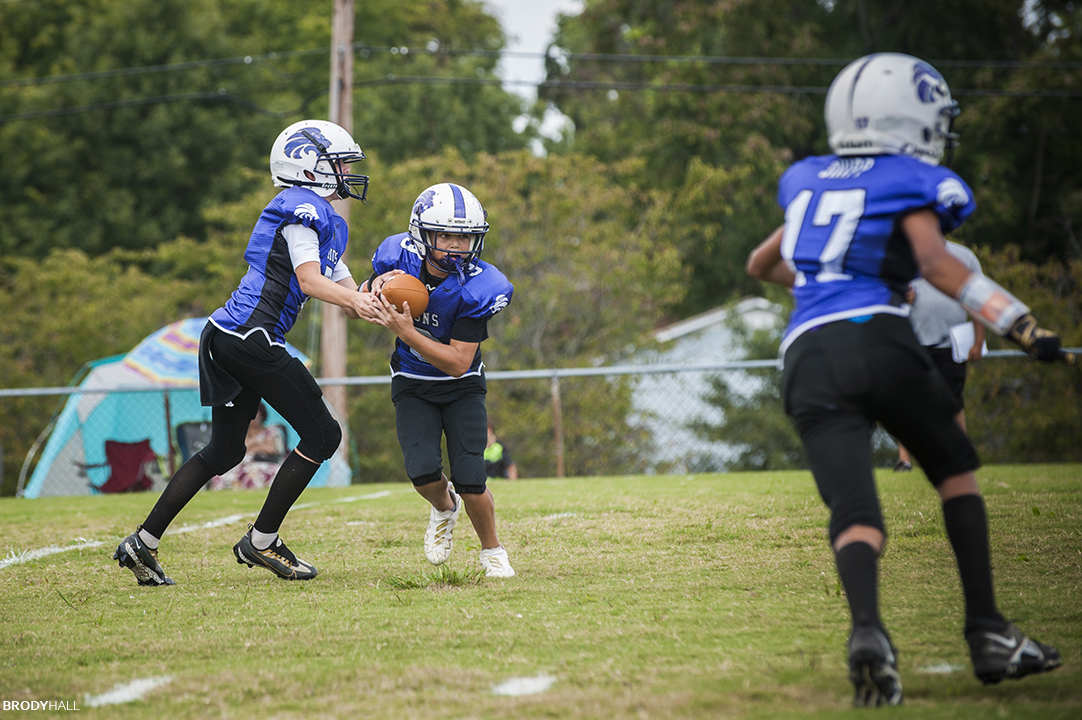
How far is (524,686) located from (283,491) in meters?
2.35

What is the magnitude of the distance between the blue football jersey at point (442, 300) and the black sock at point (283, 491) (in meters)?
0.65

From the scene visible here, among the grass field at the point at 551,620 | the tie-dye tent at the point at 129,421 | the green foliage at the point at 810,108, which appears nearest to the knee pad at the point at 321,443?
the grass field at the point at 551,620

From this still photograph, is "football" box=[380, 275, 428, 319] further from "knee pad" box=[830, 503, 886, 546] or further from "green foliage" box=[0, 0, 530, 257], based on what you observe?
"green foliage" box=[0, 0, 530, 257]

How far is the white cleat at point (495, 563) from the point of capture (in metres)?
4.78

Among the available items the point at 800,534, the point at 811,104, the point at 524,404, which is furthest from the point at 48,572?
the point at 811,104

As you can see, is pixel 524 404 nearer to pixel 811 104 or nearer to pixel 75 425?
pixel 75 425

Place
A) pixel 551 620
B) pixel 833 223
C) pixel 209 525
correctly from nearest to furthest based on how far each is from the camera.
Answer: pixel 833 223 → pixel 551 620 → pixel 209 525

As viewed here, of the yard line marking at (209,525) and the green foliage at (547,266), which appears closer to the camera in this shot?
the yard line marking at (209,525)

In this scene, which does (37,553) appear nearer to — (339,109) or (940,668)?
(940,668)

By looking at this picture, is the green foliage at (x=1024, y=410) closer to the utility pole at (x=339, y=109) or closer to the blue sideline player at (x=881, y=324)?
the utility pole at (x=339, y=109)

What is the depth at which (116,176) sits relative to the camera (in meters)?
31.1

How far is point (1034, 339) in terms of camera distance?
9.23 feet

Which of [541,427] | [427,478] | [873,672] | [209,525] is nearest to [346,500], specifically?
[209,525]

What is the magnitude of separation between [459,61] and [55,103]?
12767 millimetres
